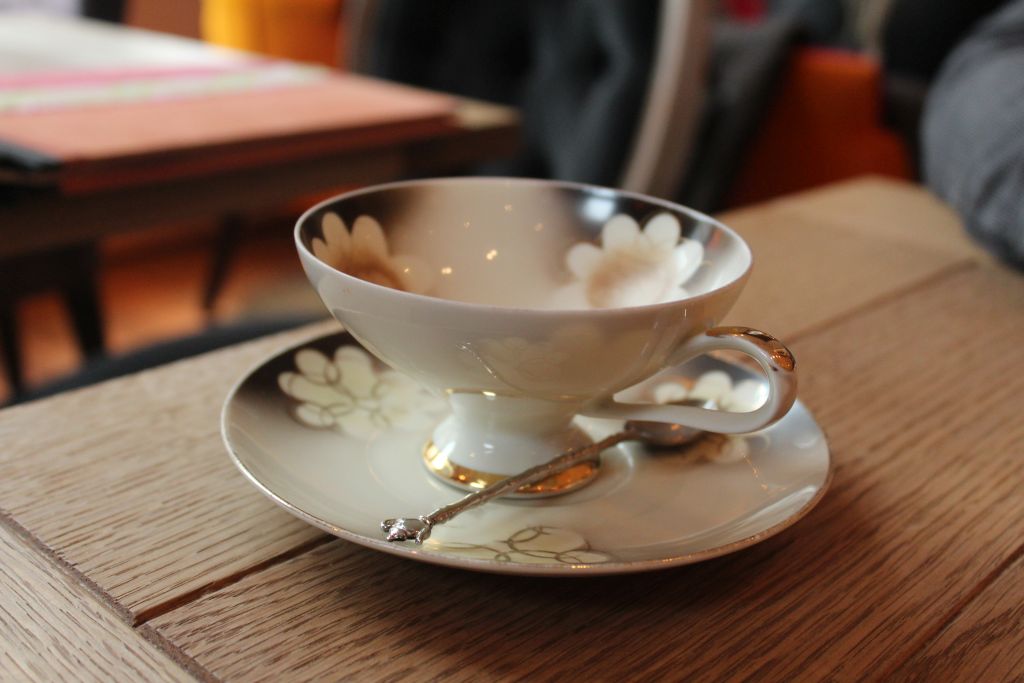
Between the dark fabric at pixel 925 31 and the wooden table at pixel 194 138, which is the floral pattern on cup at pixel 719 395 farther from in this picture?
the dark fabric at pixel 925 31

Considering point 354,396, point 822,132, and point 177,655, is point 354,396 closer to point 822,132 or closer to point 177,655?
point 177,655

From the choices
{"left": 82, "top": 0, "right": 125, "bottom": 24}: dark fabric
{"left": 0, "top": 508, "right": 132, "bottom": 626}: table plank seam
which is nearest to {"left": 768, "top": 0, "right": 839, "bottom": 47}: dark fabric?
{"left": 82, "top": 0, "right": 125, "bottom": 24}: dark fabric

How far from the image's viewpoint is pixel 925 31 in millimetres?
1385

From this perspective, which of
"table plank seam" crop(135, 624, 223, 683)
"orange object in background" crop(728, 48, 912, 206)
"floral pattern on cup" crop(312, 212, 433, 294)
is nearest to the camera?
"table plank seam" crop(135, 624, 223, 683)

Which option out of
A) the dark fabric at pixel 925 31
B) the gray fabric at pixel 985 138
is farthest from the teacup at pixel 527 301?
the dark fabric at pixel 925 31

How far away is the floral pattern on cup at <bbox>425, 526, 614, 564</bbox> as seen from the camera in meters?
0.30

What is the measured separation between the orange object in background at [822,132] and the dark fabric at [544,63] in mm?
530

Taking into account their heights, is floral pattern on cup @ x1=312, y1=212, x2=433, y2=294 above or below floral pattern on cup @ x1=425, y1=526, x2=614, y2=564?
above

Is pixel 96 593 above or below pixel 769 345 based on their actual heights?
below

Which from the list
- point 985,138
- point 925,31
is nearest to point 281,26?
point 925,31

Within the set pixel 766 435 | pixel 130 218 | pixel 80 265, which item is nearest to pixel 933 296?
pixel 766 435

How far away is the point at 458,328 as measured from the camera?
31cm

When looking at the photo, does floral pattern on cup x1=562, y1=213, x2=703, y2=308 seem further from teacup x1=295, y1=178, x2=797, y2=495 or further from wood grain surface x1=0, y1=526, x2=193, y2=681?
wood grain surface x1=0, y1=526, x2=193, y2=681

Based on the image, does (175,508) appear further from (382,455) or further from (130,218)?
(130,218)
